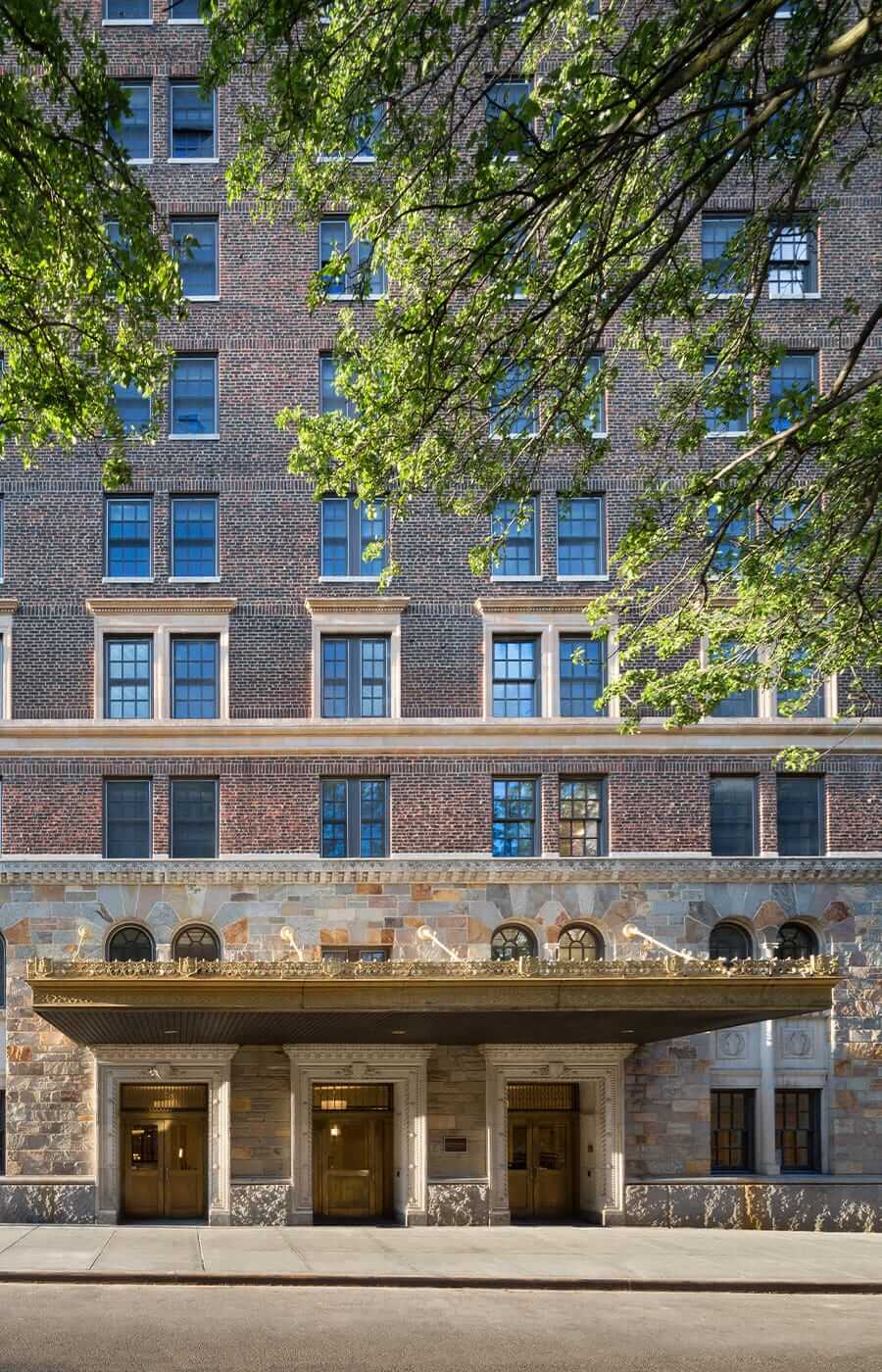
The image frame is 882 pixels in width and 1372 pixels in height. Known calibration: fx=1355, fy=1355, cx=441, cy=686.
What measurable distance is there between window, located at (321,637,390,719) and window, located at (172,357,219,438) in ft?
17.4

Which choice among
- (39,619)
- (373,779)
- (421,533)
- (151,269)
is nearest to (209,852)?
(373,779)

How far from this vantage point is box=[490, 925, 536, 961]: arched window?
27.4 m

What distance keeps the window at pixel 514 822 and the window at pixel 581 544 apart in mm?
4683

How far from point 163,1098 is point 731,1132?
37.5 feet

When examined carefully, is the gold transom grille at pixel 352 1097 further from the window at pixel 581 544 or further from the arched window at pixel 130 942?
the window at pixel 581 544

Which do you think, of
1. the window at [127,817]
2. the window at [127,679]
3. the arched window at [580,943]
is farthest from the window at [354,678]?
the arched window at [580,943]

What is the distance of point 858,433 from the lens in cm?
1617

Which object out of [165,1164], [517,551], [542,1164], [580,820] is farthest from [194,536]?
[542,1164]

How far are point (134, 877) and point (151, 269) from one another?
15.8m

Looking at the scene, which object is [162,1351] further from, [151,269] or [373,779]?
[373,779]

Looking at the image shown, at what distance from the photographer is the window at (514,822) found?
2750 centimetres

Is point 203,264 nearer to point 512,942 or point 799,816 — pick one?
point 512,942

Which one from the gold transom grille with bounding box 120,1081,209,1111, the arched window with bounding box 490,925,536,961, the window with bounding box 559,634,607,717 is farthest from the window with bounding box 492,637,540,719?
the gold transom grille with bounding box 120,1081,209,1111

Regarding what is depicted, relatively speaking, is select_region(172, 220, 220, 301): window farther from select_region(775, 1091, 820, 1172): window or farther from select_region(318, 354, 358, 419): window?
select_region(775, 1091, 820, 1172): window
